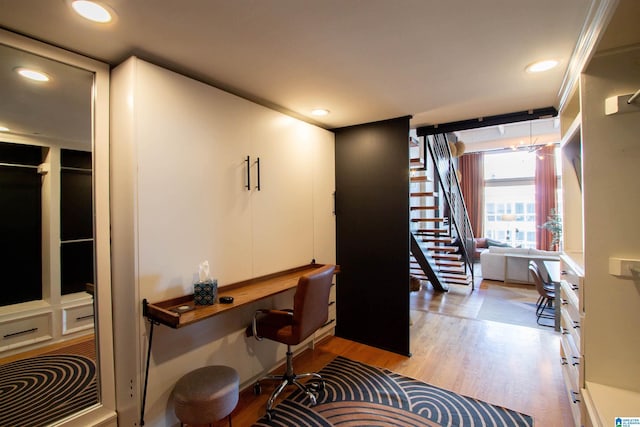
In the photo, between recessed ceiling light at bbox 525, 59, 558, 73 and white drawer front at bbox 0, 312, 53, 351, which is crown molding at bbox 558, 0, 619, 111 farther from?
white drawer front at bbox 0, 312, 53, 351

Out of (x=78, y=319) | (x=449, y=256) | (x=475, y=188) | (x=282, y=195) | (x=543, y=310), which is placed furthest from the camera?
(x=475, y=188)

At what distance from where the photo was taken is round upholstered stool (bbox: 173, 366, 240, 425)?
63.8 inches

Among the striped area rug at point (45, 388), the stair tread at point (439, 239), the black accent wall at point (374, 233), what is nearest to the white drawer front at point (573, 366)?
the black accent wall at point (374, 233)

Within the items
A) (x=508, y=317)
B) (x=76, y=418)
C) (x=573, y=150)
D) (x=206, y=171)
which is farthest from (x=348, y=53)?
(x=508, y=317)

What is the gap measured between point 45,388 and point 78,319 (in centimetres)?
40

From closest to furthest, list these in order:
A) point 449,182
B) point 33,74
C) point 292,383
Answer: point 33,74 < point 292,383 < point 449,182

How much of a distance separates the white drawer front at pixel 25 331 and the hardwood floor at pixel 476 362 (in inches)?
48.7

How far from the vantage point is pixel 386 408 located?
2.13m

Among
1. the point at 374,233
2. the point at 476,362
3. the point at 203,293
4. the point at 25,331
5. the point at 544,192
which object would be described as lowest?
the point at 476,362

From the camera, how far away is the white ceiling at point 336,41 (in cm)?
134

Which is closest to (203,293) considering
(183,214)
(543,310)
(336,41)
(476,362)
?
(183,214)

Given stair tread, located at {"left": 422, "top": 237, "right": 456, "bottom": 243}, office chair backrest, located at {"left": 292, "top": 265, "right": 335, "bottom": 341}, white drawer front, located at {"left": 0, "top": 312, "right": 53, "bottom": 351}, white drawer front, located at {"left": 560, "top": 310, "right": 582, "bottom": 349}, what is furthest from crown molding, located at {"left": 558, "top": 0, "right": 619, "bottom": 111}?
white drawer front, located at {"left": 0, "top": 312, "right": 53, "bottom": 351}

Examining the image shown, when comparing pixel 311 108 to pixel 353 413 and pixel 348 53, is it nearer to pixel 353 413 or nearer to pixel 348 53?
pixel 348 53

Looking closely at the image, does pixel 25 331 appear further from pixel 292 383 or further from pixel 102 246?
pixel 292 383
